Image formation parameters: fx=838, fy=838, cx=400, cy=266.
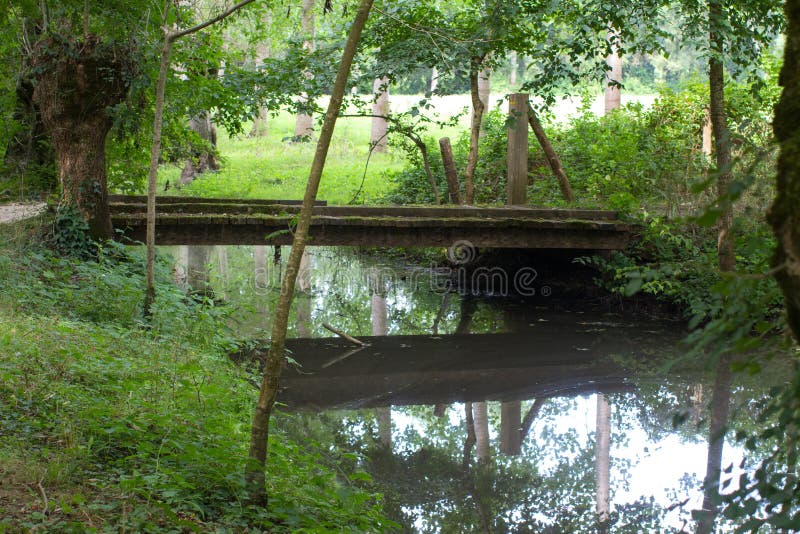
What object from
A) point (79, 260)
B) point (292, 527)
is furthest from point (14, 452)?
point (79, 260)

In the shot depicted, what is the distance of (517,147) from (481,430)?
21.5 feet

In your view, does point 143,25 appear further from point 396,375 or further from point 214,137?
point 214,137

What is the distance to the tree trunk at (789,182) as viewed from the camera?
89.1 inches

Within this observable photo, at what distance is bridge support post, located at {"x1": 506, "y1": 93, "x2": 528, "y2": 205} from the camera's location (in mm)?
13586

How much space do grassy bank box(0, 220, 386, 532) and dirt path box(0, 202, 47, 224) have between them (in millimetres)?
3112

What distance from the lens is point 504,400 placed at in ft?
29.9

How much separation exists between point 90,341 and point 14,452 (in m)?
2.30

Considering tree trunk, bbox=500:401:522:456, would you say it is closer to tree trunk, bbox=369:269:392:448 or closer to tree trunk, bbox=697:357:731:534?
tree trunk, bbox=369:269:392:448

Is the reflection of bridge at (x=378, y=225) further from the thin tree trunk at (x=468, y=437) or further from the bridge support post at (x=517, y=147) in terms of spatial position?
the thin tree trunk at (x=468, y=437)

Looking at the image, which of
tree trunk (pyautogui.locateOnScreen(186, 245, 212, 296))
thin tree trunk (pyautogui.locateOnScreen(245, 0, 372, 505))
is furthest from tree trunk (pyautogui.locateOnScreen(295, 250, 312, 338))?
thin tree trunk (pyautogui.locateOnScreen(245, 0, 372, 505))

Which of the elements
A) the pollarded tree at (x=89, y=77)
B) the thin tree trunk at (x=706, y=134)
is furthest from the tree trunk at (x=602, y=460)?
the thin tree trunk at (x=706, y=134)

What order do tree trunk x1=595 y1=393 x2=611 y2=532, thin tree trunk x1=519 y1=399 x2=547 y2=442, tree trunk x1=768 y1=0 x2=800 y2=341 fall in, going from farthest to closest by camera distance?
thin tree trunk x1=519 y1=399 x2=547 y2=442 → tree trunk x1=595 y1=393 x2=611 y2=532 → tree trunk x1=768 y1=0 x2=800 y2=341

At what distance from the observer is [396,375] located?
32.5 ft

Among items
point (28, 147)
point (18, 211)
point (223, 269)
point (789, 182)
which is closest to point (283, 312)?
point (789, 182)
